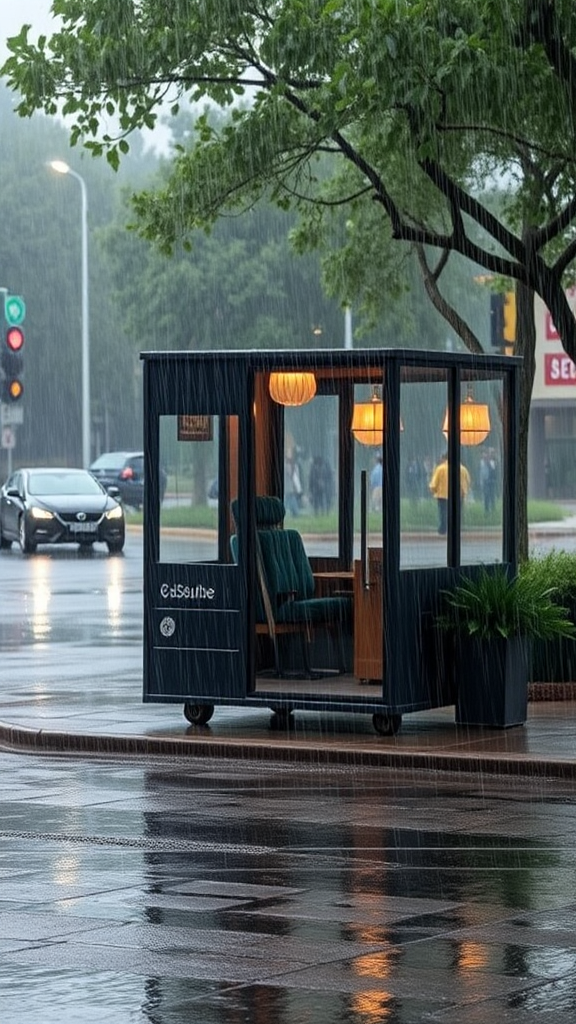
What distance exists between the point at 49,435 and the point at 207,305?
34072 mm

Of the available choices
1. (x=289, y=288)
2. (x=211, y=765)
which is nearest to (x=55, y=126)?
(x=289, y=288)

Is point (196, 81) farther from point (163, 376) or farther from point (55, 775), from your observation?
point (55, 775)

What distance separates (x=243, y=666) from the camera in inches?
597

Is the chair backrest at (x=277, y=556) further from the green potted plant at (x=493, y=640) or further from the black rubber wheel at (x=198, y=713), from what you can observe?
the green potted plant at (x=493, y=640)

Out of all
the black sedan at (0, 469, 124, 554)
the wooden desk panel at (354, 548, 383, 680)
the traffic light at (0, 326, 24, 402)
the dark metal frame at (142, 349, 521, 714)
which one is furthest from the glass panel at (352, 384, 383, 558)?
the black sedan at (0, 469, 124, 554)

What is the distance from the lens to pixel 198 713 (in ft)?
51.3

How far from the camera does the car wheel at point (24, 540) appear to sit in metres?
40.5

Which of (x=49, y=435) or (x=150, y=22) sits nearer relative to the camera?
(x=150, y=22)

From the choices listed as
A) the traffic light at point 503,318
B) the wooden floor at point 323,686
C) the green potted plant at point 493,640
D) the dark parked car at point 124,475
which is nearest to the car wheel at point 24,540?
the dark parked car at point 124,475

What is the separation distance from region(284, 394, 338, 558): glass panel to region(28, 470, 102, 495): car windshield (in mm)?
21025

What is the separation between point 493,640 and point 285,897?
19.7ft

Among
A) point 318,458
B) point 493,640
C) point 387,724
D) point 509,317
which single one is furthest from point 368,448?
point 509,317

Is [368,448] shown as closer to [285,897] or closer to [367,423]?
[367,423]

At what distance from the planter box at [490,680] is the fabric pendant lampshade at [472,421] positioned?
1.47m
